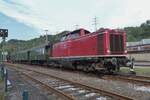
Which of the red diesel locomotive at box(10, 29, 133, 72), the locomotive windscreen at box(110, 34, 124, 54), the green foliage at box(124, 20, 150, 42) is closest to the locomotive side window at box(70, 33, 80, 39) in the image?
the red diesel locomotive at box(10, 29, 133, 72)

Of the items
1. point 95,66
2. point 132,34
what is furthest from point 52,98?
point 132,34

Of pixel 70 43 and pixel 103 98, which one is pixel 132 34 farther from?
pixel 103 98

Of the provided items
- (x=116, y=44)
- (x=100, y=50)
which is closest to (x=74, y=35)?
(x=100, y=50)

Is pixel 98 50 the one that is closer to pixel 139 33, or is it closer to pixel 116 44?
pixel 116 44

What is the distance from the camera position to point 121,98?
9133 mm

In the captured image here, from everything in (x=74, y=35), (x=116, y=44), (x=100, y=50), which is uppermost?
(x=74, y=35)

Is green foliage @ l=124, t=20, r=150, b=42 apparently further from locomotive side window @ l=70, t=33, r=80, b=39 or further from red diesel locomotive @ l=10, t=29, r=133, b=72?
red diesel locomotive @ l=10, t=29, r=133, b=72

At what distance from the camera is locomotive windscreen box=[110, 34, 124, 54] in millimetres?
17969

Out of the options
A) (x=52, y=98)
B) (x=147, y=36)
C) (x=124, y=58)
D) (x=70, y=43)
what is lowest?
(x=52, y=98)

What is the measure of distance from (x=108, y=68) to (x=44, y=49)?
64.0 feet

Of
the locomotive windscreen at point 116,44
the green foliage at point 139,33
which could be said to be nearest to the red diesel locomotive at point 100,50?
the locomotive windscreen at point 116,44

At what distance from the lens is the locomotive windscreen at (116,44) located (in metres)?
18.0

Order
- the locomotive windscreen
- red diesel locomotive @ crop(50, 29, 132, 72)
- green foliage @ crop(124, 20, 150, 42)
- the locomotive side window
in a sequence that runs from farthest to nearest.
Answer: green foliage @ crop(124, 20, 150, 42), the locomotive side window, the locomotive windscreen, red diesel locomotive @ crop(50, 29, 132, 72)

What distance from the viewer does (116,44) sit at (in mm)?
18219
